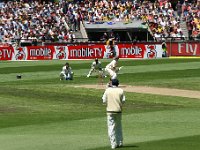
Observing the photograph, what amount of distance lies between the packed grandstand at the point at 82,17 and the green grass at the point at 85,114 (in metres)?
20.1

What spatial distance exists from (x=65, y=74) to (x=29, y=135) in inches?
883

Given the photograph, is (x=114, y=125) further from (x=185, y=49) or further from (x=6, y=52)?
(x=185, y=49)

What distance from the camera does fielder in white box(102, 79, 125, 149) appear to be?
65.6 feet

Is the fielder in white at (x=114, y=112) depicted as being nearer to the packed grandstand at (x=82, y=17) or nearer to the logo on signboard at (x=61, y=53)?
the logo on signboard at (x=61, y=53)

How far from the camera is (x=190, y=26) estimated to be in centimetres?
7769

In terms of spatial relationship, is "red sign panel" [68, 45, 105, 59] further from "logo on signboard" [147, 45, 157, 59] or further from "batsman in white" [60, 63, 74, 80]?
"batsman in white" [60, 63, 74, 80]

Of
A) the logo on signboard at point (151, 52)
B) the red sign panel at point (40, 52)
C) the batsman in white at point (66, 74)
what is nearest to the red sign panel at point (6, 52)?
the red sign panel at point (40, 52)

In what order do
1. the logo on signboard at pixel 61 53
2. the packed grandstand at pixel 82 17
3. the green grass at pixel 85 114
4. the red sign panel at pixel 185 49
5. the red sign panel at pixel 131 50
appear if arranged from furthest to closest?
the packed grandstand at pixel 82 17
the red sign panel at pixel 185 49
the red sign panel at pixel 131 50
the logo on signboard at pixel 61 53
the green grass at pixel 85 114

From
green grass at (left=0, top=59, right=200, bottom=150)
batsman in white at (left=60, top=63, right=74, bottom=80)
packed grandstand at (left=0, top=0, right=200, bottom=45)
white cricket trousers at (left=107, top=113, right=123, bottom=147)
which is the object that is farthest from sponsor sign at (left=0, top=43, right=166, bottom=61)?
white cricket trousers at (left=107, top=113, right=123, bottom=147)

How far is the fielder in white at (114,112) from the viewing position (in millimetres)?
20000

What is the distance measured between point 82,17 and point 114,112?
57.1 metres

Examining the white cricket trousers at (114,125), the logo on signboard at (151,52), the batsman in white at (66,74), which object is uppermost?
the white cricket trousers at (114,125)

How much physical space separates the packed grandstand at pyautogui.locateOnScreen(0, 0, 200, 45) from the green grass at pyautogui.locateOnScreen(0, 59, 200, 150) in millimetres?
20086

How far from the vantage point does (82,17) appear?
251 ft
